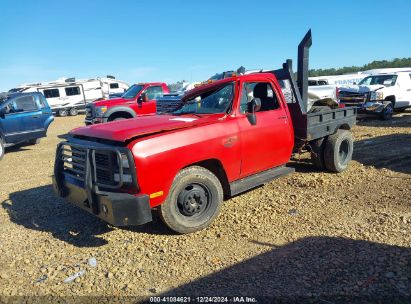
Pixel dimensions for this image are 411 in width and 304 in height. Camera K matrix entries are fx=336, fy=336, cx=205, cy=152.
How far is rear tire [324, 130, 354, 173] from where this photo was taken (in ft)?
21.0

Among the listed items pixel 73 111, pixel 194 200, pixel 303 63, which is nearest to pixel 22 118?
pixel 194 200

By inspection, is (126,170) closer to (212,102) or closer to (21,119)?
(212,102)

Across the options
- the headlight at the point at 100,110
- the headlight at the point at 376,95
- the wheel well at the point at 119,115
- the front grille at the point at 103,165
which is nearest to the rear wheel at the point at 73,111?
the headlight at the point at 100,110

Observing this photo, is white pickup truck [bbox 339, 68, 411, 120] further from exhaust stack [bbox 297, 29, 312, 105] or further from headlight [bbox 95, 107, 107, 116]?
headlight [bbox 95, 107, 107, 116]

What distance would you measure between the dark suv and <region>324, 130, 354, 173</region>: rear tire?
919cm

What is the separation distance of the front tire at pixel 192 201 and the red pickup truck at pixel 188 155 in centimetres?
1

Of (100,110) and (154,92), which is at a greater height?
(154,92)

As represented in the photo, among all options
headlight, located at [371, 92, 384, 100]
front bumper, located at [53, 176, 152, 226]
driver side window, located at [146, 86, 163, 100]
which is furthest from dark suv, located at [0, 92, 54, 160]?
headlight, located at [371, 92, 384, 100]

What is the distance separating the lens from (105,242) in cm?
422

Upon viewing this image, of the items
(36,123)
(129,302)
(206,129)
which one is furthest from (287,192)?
(36,123)

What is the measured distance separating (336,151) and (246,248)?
3405mm

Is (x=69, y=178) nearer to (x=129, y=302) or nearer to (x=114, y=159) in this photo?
(x=114, y=159)

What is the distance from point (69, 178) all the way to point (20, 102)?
818cm

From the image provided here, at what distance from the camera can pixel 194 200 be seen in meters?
4.28
